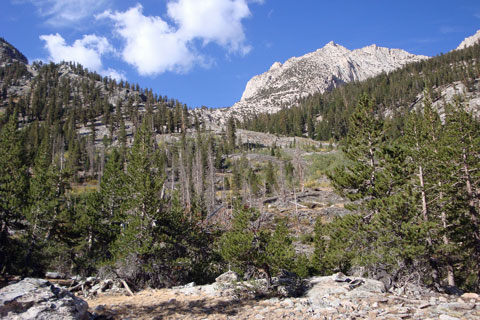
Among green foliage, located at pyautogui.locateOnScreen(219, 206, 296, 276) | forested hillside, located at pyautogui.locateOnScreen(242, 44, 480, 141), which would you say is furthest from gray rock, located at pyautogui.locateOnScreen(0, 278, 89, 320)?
forested hillside, located at pyautogui.locateOnScreen(242, 44, 480, 141)

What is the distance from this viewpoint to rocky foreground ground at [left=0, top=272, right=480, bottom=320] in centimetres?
775

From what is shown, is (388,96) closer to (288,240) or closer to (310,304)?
(288,240)

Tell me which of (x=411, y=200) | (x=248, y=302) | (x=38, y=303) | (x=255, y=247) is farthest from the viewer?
(x=411, y=200)

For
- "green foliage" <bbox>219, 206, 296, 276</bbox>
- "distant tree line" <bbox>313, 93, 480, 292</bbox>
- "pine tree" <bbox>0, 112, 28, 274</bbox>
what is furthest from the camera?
"pine tree" <bbox>0, 112, 28, 274</bbox>

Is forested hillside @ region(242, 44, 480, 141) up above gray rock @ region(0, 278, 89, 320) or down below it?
above

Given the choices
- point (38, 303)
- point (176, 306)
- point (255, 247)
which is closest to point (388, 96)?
point (255, 247)

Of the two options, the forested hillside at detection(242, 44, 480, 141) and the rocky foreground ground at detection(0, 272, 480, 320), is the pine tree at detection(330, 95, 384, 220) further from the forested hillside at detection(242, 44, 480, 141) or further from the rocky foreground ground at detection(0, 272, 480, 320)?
the forested hillside at detection(242, 44, 480, 141)

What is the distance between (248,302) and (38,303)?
7099mm

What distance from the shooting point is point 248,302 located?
11438 mm

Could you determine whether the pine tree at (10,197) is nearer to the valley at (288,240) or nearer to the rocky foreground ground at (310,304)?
the valley at (288,240)

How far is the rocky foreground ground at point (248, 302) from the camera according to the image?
25.4 feet

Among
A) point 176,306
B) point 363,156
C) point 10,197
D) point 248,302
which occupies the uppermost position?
point 363,156

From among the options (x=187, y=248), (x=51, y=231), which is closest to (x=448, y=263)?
(x=187, y=248)

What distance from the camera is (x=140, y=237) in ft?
52.0
